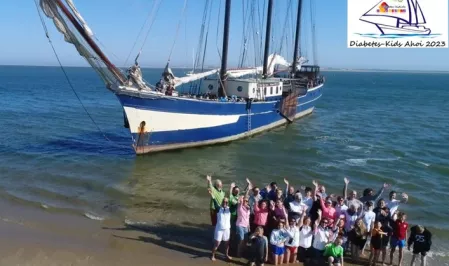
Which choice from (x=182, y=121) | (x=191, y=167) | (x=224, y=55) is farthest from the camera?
(x=224, y=55)

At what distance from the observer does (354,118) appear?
152ft

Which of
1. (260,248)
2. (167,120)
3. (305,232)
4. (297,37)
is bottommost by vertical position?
(260,248)

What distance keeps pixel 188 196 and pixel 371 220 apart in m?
8.06

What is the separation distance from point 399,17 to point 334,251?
556 inches

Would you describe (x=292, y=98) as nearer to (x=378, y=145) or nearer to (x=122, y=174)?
(x=378, y=145)

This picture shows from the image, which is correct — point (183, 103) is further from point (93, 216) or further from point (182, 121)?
point (93, 216)

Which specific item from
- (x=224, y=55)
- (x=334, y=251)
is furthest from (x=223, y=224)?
(x=224, y=55)

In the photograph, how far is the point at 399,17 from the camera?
2006 centimetres

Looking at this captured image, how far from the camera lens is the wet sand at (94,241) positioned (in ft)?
34.6

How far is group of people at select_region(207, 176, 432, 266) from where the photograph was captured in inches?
396

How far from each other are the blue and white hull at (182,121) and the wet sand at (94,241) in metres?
9.07

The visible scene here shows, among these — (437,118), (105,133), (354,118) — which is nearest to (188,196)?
(105,133)

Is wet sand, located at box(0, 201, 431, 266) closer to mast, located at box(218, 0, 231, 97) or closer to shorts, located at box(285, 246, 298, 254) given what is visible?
shorts, located at box(285, 246, 298, 254)

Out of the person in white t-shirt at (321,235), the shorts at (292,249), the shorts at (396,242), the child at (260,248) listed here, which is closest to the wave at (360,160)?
the shorts at (396,242)
